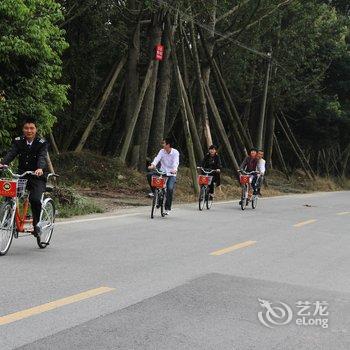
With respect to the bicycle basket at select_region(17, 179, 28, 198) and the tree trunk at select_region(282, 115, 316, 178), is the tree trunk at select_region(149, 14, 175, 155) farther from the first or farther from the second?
the tree trunk at select_region(282, 115, 316, 178)

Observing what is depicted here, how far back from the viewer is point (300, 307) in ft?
19.7

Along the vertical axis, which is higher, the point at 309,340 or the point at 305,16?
the point at 305,16

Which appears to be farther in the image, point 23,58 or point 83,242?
point 23,58

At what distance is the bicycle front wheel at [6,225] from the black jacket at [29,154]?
0.71 meters

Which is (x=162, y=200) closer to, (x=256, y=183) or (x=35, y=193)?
(x=256, y=183)

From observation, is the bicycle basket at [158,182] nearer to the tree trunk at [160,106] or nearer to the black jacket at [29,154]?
the black jacket at [29,154]

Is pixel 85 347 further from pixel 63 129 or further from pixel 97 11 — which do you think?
pixel 63 129

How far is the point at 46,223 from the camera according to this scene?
8562mm

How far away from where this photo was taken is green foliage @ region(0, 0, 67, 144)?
12078 millimetres

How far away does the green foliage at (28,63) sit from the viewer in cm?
1208

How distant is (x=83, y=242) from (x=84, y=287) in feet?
9.75

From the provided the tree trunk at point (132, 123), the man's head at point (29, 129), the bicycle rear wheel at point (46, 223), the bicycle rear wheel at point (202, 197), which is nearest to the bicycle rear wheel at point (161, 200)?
the bicycle rear wheel at point (202, 197)

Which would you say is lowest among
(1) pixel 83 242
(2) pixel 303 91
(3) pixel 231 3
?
(1) pixel 83 242

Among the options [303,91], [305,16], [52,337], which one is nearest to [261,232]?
[52,337]
